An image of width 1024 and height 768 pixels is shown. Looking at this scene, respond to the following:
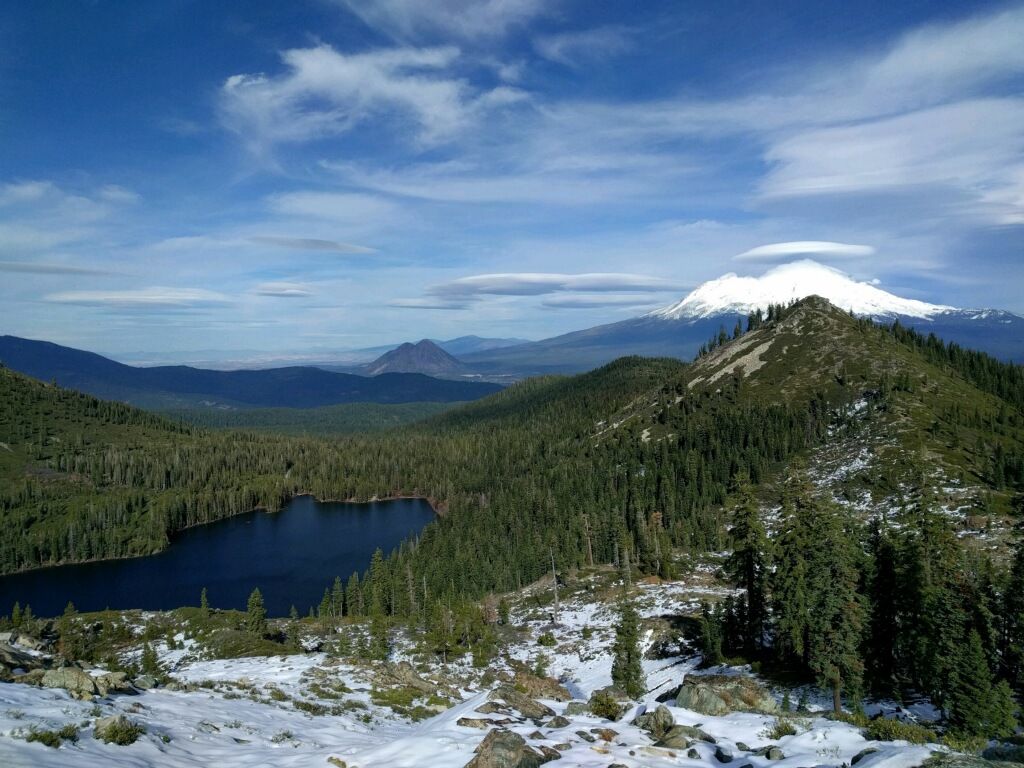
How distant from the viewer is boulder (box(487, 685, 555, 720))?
1378 inches

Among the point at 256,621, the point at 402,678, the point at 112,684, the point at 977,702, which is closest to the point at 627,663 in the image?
the point at 402,678

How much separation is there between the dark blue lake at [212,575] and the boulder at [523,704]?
4261 inches

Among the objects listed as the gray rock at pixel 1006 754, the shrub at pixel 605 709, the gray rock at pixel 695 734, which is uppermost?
the gray rock at pixel 1006 754

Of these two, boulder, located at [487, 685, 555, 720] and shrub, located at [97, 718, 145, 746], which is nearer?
shrub, located at [97, 718, 145, 746]

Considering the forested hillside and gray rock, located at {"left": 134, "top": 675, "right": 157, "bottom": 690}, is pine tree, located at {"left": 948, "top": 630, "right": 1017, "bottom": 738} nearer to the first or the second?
gray rock, located at {"left": 134, "top": 675, "right": 157, "bottom": 690}

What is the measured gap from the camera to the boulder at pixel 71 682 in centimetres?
2661

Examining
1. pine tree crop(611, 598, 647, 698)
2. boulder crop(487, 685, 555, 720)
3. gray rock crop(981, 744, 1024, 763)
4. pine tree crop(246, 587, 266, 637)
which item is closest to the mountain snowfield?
boulder crop(487, 685, 555, 720)

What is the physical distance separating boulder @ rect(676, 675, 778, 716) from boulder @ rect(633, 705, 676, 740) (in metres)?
4.12

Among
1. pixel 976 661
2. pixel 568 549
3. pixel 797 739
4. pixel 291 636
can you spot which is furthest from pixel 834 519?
pixel 568 549

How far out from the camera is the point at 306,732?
29328mm

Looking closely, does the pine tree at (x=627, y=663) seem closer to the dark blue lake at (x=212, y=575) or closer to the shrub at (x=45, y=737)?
the shrub at (x=45, y=737)

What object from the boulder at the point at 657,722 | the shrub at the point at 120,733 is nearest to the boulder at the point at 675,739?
the boulder at the point at 657,722

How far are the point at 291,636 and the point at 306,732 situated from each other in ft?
209

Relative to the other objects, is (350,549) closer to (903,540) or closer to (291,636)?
(291,636)
